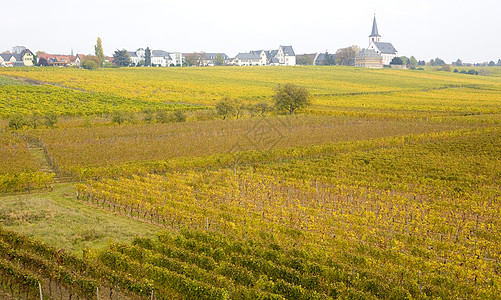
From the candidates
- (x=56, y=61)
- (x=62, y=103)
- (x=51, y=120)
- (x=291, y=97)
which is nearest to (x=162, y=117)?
(x=51, y=120)

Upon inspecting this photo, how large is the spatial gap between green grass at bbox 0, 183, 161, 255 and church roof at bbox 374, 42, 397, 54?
185 metres

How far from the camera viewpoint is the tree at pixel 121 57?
160 m

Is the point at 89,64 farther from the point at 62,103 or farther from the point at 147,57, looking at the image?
the point at 62,103

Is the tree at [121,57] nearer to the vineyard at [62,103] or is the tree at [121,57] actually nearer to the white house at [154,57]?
the white house at [154,57]

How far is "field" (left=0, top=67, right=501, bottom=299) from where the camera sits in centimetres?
1478

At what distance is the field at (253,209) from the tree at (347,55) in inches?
5250

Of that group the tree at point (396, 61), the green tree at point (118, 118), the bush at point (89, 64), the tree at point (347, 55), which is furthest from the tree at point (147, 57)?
the green tree at point (118, 118)

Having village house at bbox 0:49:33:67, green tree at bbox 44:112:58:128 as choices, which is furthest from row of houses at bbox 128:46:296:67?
green tree at bbox 44:112:58:128

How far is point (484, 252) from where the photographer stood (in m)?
18.1

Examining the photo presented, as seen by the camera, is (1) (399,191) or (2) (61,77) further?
(2) (61,77)

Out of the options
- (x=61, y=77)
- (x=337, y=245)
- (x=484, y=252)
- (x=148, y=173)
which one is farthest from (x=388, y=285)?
(x=61, y=77)

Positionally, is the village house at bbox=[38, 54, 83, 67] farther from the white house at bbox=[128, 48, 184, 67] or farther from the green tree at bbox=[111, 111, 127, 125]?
the green tree at bbox=[111, 111, 127, 125]

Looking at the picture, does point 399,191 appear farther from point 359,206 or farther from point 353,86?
point 353,86

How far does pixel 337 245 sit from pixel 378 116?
161 ft
